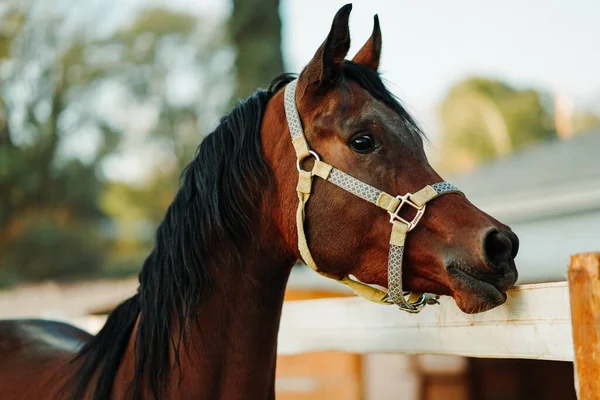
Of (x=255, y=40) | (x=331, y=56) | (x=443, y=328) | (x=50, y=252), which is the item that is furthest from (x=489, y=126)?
(x=331, y=56)

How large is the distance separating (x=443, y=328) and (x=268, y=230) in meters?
0.69

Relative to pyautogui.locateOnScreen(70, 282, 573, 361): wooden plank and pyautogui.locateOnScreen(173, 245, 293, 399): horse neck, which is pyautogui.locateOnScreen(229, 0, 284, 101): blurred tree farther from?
pyautogui.locateOnScreen(173, 245, 293, 399): horse neck

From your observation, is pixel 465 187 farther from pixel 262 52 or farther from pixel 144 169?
pixel 144 169

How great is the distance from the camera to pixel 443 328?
2260 millimetres

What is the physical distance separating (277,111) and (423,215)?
0.64 metres

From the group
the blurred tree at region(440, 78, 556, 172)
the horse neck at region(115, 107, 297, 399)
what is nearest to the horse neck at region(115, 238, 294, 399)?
the horse neck at region(115, 107, 297, 399)

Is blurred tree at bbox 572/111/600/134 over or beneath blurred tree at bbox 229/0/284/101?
over

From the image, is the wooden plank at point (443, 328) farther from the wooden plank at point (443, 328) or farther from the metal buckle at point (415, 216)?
the metal buckle at point (415, 216)

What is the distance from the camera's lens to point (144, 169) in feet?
85.6

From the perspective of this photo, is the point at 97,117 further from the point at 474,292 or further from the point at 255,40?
the point at 474,292

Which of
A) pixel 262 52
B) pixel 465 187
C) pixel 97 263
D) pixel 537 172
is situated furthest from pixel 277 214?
pixel 97 263

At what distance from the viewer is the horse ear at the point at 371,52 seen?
2434mm

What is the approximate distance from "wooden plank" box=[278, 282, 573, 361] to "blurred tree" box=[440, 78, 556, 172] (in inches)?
1149

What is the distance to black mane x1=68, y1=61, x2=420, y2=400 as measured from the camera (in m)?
2.13
